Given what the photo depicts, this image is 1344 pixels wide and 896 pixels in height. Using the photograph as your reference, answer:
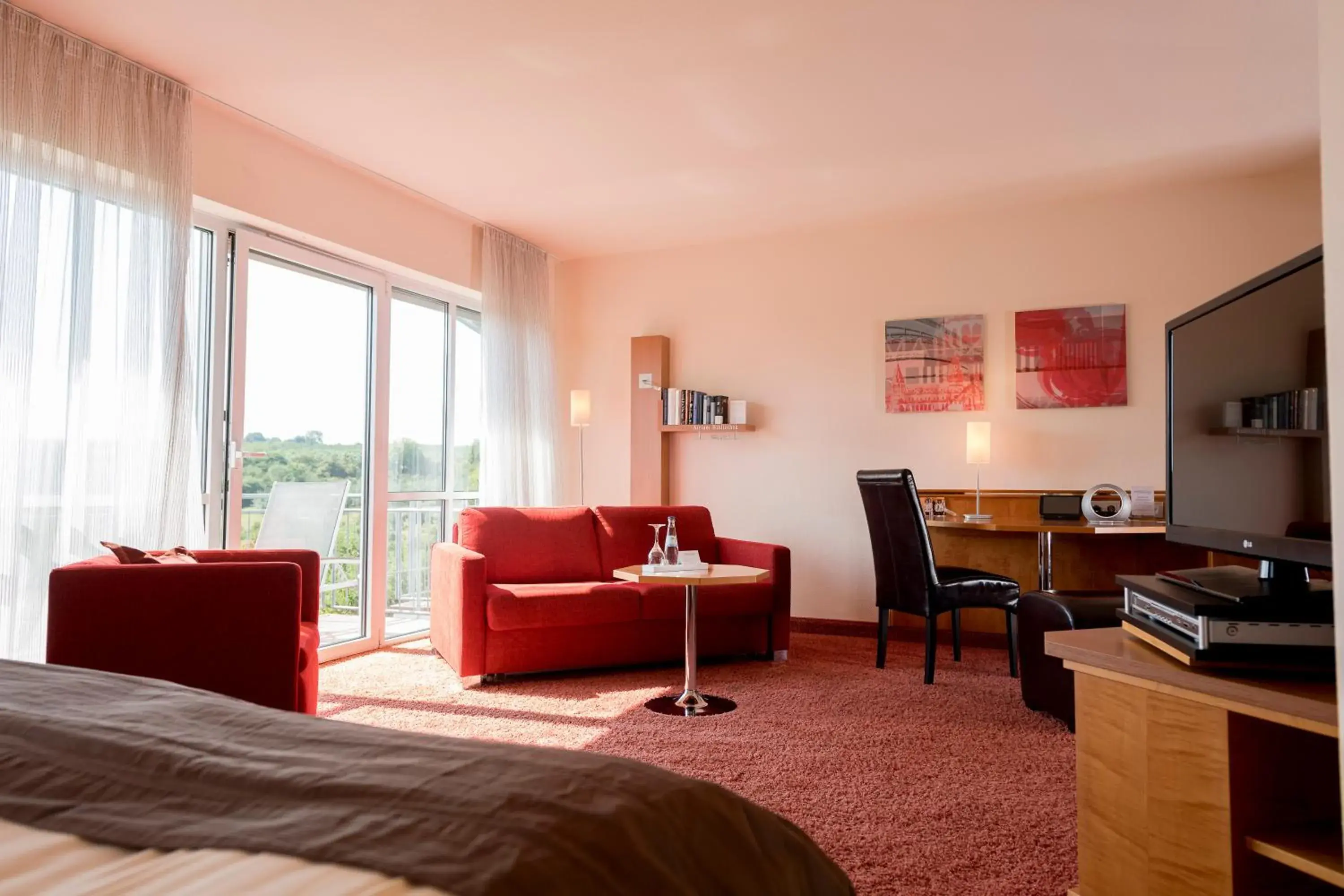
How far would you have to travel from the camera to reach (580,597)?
13.8 feet

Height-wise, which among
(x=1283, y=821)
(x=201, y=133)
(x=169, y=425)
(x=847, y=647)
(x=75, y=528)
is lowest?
(x=847, y=647)

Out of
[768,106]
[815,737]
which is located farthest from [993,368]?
[815,737]

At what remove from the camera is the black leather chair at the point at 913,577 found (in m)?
4.11

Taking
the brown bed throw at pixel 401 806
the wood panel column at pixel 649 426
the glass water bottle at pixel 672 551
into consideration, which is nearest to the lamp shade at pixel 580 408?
the wood panel column at pixel 649 426

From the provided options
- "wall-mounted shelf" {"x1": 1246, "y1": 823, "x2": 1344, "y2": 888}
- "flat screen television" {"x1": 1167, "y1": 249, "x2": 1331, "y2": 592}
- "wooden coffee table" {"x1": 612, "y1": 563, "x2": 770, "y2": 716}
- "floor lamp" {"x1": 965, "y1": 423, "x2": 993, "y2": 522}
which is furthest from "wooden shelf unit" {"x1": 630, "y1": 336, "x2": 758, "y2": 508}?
"wall-mounted shelf" {"x1": 1246, "y1": 823, "x2": 1344, "y2": 888}

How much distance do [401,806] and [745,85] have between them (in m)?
3.50

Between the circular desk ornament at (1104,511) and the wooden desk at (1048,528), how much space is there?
47mm

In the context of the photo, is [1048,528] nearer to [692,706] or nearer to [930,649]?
[930,649]

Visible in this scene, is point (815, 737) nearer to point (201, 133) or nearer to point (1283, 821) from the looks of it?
point (1283, 821)

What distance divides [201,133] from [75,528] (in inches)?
73.0

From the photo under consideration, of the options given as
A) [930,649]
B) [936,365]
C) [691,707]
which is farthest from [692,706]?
[936,365]

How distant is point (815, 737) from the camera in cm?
321

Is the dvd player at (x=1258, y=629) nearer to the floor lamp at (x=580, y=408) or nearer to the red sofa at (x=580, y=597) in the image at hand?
the red sofa at (x=580, y=597)

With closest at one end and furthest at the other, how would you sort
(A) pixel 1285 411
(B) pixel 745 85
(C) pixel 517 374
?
(A) pixel 1285 411 < (B) pixel 745 85 < (C) pixel 517 374
